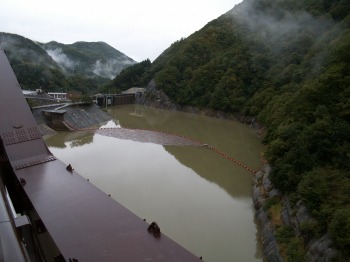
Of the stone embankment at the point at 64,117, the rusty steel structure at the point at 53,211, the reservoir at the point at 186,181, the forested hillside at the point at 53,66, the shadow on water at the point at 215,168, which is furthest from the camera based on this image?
the forested hillside at the point at 53,66

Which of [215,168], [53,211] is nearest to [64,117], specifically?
[215,168]

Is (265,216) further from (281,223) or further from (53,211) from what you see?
(53,211)

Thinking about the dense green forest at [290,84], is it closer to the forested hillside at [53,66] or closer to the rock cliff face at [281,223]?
the rock cliff face at [281,223]

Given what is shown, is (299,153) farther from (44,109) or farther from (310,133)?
(44,109)

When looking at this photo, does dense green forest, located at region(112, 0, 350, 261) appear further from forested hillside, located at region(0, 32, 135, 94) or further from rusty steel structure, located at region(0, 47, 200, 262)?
forested hillside, located at region(0, 32, 135, 94)

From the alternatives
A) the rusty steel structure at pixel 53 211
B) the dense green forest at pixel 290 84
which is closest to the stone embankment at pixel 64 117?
the dense green forest at pixel 290 84

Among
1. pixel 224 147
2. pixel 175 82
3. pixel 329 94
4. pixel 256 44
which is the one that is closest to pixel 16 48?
pixel 175 82

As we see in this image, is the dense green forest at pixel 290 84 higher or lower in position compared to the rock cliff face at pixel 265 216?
higher
